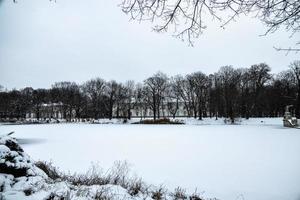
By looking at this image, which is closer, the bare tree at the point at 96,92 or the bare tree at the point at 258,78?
the bare tree at the point at 258,78

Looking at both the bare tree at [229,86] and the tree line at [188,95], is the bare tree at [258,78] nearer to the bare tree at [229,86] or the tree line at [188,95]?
the tree line at [188,95]

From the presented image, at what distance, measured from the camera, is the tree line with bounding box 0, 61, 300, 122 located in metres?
59.9

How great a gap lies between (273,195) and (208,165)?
13.2 feet

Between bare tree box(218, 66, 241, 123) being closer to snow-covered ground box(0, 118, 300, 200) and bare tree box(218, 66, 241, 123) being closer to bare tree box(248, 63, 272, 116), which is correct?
bare tree box(248, 63, 272, 116)

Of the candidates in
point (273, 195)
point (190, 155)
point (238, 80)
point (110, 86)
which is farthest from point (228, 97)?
point (273, 195)

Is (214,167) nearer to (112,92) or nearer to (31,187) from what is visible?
(31,187)

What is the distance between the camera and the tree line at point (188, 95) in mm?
59938

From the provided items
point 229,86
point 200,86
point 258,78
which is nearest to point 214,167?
point 229,86

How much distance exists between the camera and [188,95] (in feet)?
232

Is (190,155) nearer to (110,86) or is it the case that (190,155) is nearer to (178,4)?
(178,4)

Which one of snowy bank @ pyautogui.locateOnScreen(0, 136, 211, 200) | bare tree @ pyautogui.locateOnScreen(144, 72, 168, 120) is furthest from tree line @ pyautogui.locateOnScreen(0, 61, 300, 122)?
snowy bank @ pyautogui.locateOnScreen(0, 136, 211, 200)

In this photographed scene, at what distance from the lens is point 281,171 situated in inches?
412

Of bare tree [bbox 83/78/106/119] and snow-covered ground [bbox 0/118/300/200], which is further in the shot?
bare tree [bbox 83/78/106/119]

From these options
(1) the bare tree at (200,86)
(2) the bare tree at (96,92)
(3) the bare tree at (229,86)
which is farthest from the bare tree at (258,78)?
(2) the bare tree at (96,92)
